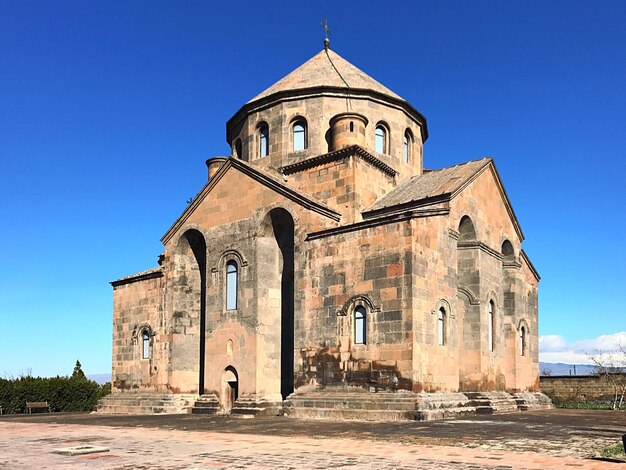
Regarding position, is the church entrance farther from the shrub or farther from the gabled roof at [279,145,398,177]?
the shrub

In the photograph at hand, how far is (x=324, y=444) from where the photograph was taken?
11.8 meters

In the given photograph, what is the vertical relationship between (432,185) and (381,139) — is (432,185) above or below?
below

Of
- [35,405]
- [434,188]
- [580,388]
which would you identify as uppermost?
[434,188]

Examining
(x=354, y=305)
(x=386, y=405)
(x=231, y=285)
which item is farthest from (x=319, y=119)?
(x=386, y=405)

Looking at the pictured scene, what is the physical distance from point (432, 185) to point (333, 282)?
529 centimetres

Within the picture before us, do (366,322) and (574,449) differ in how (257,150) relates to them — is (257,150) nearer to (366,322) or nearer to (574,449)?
(366,322)

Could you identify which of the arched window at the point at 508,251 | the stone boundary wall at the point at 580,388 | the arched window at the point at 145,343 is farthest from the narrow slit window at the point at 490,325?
the arched window at the point at 145,343

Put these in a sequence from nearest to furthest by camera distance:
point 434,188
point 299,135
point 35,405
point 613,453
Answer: point 613,453
point 434,188
point 299,135
point 35,405

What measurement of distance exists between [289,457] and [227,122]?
21258 mm

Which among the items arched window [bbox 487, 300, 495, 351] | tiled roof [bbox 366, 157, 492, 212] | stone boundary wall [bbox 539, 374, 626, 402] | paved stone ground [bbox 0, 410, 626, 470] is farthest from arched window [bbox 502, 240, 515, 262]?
stone boundary wall [bbox 539, 374, 626, 402]

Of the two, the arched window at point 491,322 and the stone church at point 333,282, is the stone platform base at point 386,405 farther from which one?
the arched window at point 491,322

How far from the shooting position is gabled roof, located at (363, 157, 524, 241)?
67.9 feet

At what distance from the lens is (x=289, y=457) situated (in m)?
10.0

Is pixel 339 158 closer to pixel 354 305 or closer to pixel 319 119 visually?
pixel 319 119
